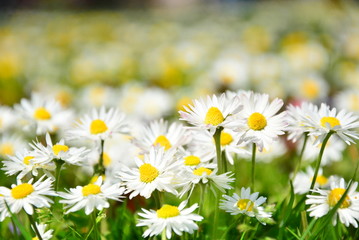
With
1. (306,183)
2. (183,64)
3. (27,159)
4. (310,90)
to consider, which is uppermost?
(27,159)

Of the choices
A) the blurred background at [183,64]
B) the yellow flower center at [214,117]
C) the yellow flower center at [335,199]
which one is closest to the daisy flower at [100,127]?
the yellow flower center at [214,117]

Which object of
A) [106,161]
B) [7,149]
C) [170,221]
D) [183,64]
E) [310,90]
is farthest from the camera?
[183,64]

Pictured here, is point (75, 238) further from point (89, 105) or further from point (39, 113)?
point (89, 105)

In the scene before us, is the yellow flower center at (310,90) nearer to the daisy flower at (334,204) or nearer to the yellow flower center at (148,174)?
the daisy flower at (334,204)

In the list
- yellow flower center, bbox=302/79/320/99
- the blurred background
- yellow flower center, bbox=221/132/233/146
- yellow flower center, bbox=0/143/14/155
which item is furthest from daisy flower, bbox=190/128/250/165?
yellow flower center, bbox=302/79/320/99

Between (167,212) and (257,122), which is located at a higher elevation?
(257,122)

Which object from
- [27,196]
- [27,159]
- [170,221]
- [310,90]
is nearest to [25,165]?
[27,159]

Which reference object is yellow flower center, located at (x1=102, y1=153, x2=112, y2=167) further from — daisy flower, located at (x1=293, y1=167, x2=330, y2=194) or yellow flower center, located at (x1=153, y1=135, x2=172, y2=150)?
daisy flower, located at (x1=293, y1=167, x2=330, y2=194)

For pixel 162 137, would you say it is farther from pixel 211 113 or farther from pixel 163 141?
pixel 211 113
